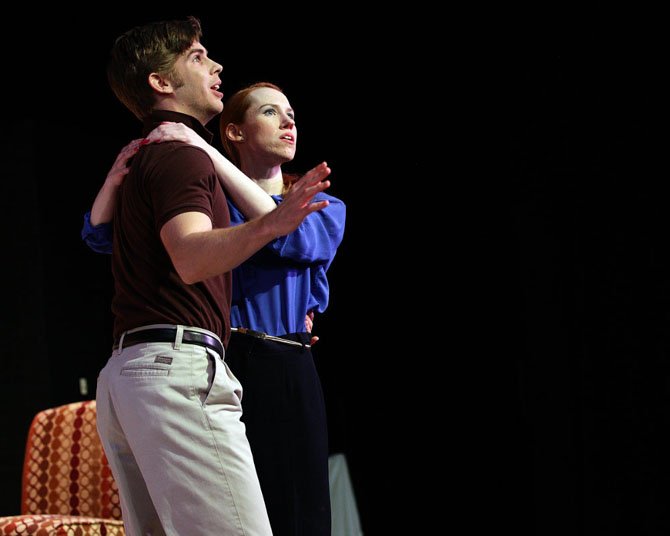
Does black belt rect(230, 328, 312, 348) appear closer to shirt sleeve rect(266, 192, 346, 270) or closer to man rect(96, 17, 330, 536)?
shirt sleeve rect(266, 192, 346, 270)

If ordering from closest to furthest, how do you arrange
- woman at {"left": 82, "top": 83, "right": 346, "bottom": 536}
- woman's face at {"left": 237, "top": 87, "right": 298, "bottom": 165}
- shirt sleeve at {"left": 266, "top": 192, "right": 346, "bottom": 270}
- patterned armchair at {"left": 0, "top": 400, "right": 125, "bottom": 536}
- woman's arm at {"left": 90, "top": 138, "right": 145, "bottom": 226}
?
woman's arm at {"left": 90, "top": 138, "right": 145, "bottom": 226}, woman at {"left": 82, "top": 83, "right": 346, "bottom": 536}, shirt sleeve at {"left": 266, "top": 192, "right": 346, "bottom": 270}, woman's face at {"left": 237, "top": 87, "right": 298, "bottom": 165}, patterned armchair at {"left": 0, "top": 400, "right": 125, "bottom": 536}

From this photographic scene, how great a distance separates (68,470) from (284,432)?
6.40 ft

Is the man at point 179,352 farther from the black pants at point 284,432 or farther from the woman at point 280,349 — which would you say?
the black pants at point 284,432

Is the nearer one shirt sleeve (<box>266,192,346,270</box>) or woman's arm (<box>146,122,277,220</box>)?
woman's arm (<box>146,122,277,220</box>)

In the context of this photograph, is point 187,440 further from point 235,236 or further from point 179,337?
point 235,236

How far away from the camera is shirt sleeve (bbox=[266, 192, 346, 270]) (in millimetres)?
1966

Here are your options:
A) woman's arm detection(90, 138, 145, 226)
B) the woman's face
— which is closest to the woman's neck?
the woman's face

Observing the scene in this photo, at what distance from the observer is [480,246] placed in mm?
3973

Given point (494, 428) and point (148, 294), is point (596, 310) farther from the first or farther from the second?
point (148, 294)

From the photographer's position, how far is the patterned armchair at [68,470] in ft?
11.5

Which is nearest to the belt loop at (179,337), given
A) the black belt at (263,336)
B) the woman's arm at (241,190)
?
the woman's arm at (241,190)

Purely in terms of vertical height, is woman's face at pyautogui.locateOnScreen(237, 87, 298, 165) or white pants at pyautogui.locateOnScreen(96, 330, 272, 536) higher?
woman's face at pyautogui.locateOnScreen(237, 87, 298, 165)

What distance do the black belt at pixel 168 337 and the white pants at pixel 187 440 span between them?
1cm

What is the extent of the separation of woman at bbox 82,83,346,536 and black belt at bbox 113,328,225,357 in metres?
0.37
